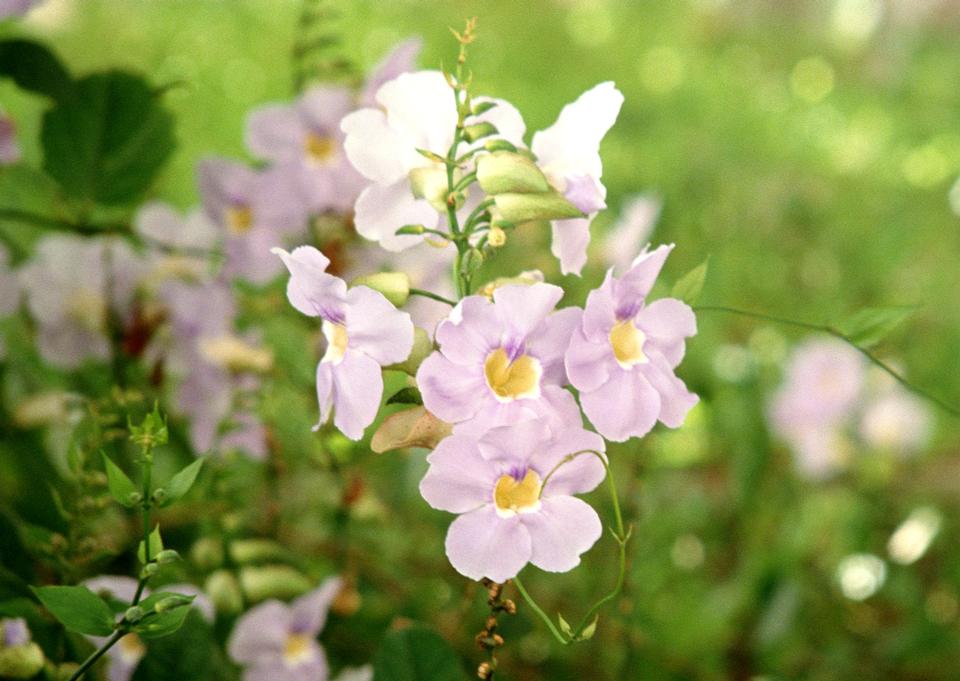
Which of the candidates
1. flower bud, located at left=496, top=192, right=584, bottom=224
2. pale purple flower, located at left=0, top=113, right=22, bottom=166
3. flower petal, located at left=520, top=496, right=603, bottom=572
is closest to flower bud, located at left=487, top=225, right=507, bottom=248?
flower bud, located at left=496, top=192, right=584, bottom=224

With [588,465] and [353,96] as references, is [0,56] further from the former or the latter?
[588,465]

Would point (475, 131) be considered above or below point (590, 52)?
above

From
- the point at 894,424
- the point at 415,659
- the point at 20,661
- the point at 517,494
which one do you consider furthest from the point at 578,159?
the point at 894,424

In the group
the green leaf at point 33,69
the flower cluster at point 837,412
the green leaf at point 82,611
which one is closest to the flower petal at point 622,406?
the green leaf at point 82,611

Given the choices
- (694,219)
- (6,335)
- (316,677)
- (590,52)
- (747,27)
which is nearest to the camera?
(316,677)

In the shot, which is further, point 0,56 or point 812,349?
point 812,349

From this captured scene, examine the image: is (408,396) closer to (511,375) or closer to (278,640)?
(511,375)

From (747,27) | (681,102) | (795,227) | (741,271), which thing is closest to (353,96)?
(741,271)
